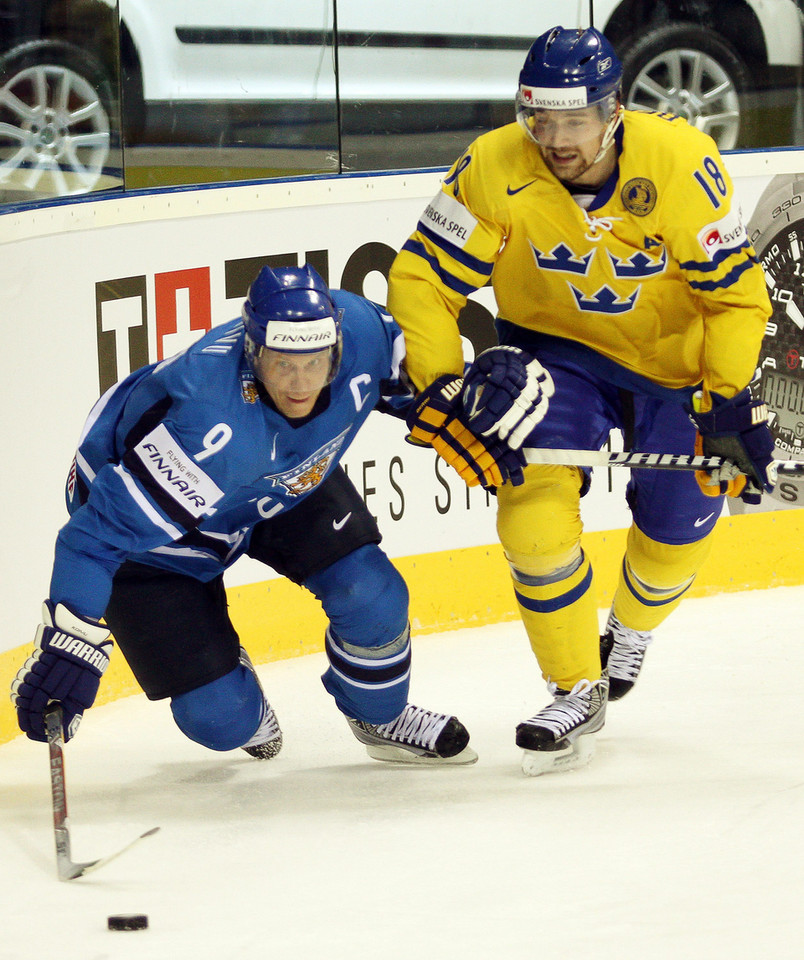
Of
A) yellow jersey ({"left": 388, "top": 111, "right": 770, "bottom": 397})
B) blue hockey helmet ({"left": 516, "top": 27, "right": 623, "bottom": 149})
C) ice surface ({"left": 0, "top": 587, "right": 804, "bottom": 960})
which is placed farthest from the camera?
yellow jersey ({"left": 388, "top": 111, "right": 770, "bottom": 397})

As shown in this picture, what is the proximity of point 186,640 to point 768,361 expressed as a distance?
2.21 m

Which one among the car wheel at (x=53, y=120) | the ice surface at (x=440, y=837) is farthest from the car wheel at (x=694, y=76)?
the ice surface at (x=440, y=837)

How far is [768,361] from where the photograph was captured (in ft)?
14.1

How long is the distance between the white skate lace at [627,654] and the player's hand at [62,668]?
1.31 m

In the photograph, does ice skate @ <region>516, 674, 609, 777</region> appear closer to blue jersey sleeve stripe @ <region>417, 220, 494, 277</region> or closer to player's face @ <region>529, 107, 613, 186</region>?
blue jersey sleeve stripe @ <region>417, 220, 494, 277</region>

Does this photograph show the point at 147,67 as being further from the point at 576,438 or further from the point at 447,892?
the point at 447,892

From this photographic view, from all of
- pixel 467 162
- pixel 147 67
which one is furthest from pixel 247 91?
pixel 467 162

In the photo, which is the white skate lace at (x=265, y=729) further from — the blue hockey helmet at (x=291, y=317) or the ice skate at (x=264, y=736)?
the blue hockey helmet at (x=291, y=317)

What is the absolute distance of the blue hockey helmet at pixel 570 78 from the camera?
2539 mm

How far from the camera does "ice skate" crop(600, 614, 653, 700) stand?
3289mm

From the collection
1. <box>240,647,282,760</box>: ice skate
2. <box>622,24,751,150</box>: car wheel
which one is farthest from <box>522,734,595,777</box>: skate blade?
<box>622,24,751,150</box>: car wheel

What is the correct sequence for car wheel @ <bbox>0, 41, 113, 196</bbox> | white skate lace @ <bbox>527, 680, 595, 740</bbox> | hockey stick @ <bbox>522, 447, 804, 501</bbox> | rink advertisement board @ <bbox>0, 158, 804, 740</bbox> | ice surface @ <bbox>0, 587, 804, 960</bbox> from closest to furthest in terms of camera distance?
ice surface @ <bbox>0, 587, 804, 960</bbox> < hockey stick @ <bbox>522, 447, 804, 501</bbox> < white skate lace @ <bbox>527, 680, 595, 740</bbox> < rink advertisement board @ <bbox>0, 158, 804, 740</bbox> < car wheel @ <bbox>0, 41, 113, 196</bbox>

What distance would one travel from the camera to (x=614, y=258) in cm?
273

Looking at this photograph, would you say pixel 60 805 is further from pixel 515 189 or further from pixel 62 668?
pixel 515 189
